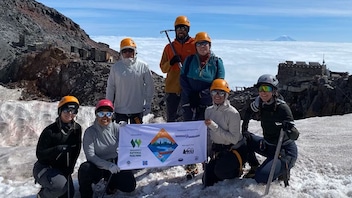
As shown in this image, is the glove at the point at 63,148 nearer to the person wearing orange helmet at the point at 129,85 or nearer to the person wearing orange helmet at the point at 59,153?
the person wearing orange helmet at the point at 59,153

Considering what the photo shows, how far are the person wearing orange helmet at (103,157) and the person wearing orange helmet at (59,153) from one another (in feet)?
0.66

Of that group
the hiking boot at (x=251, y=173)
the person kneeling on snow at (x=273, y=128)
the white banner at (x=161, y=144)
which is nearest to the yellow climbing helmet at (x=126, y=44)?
the white banner at (x=161, y=144)

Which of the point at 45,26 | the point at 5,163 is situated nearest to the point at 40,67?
the point at 5,163

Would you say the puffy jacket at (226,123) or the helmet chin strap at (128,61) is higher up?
the helmet chin strap at (128,61)

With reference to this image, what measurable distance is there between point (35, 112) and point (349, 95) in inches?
1326

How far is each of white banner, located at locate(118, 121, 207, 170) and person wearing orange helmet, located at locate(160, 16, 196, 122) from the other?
1.37 m

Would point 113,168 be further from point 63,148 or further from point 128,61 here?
point 128,61

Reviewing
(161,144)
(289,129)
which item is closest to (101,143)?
(161,144)

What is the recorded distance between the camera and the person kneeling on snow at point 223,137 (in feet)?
23.0

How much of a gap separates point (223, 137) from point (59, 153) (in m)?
2.57

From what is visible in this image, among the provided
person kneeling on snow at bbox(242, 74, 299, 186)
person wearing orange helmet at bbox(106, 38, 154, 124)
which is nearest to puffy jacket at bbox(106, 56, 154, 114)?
person wearing orange helmet at bbox(106, 38, 154, 124)

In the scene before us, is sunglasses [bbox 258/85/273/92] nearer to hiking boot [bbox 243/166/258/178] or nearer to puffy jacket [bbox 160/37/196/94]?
hiking boot [bbox 243/166/258/178]

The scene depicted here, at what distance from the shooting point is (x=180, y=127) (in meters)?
7.41

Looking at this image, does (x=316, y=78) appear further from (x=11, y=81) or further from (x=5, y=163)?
(x=5, y=163)
